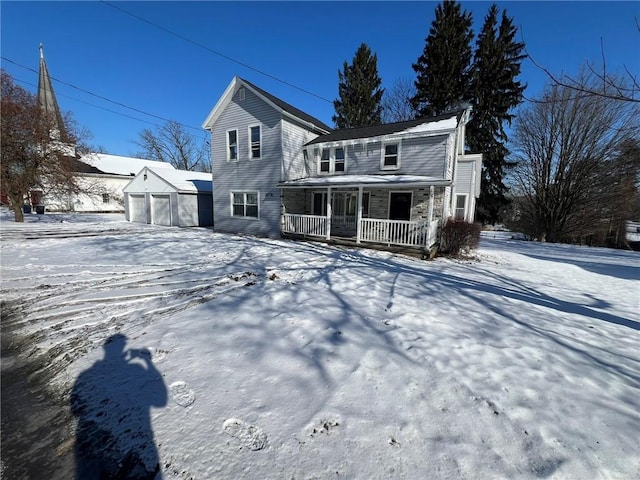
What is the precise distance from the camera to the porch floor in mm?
9945

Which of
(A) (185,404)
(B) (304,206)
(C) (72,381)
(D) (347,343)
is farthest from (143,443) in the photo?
(B) (304,206)

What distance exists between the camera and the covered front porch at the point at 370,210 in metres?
10.4

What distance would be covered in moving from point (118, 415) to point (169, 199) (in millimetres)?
18170

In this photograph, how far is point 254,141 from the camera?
46.2ft

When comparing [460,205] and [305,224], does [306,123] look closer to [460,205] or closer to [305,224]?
[305,224]

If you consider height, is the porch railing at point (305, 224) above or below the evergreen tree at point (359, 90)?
below

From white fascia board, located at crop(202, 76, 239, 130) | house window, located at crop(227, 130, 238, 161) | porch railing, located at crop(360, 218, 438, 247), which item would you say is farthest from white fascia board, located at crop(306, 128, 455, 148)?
white fascia board, located at crop(202, 76, 239, 130)

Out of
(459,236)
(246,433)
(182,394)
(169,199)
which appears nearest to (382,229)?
(459,236)

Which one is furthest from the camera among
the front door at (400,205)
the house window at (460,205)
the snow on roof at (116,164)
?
the snow on roof at (116,164)

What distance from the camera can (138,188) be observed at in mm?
19500

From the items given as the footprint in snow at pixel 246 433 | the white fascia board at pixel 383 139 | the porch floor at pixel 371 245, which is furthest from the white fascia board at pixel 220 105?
the footprint in snow at pixel 246 433

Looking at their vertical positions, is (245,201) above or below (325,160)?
below

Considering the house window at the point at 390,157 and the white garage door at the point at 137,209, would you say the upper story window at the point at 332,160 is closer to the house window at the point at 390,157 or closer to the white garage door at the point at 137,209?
the house window at the point at 390,157

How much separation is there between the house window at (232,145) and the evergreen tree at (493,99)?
66.7 ft
